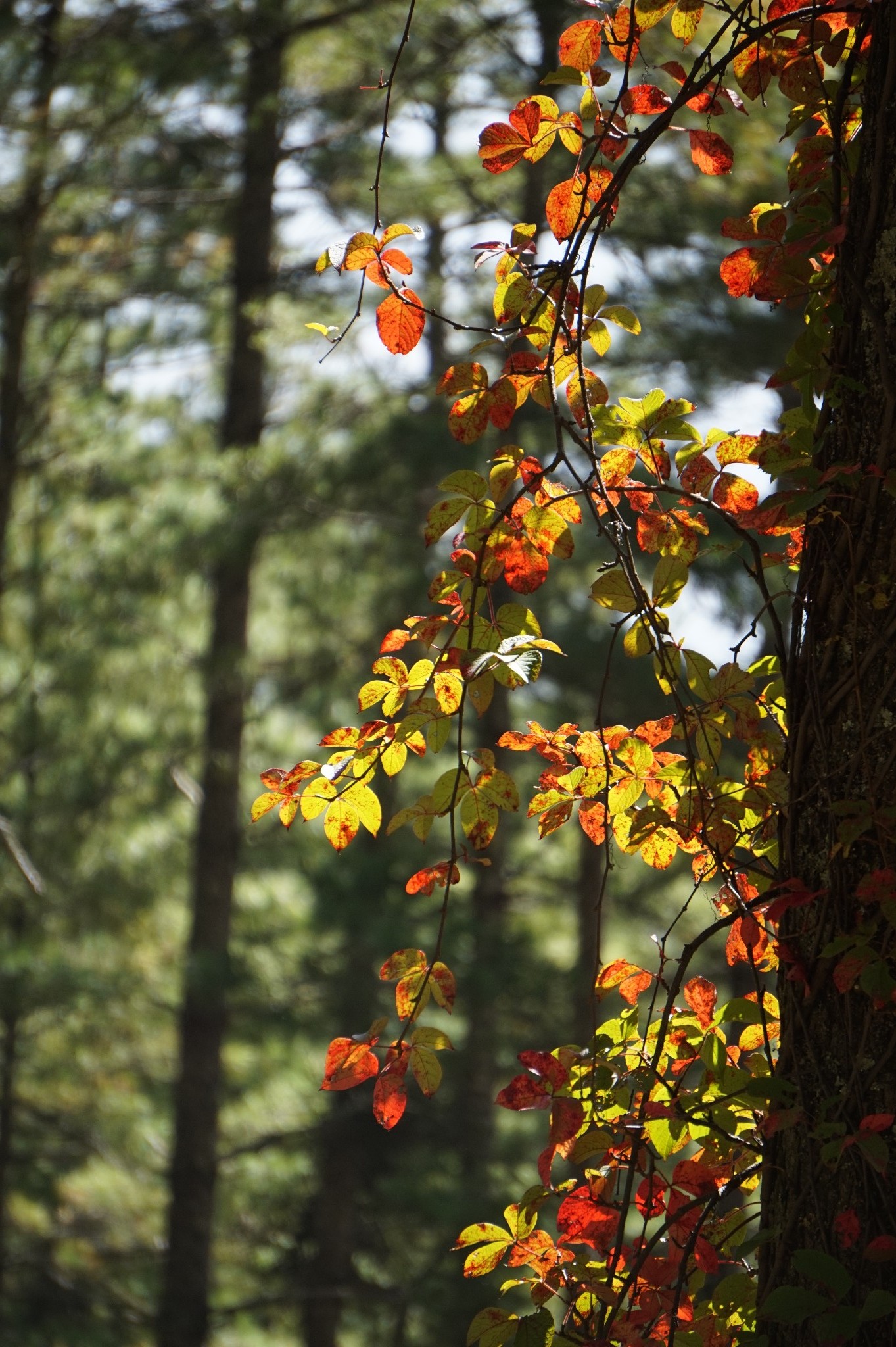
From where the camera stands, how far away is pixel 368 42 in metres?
6.44

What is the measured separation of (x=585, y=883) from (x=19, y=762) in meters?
3.89

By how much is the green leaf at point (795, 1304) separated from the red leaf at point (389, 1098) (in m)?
0.34

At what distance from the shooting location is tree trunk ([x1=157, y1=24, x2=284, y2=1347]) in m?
6.69

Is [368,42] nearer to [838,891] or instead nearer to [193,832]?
[193,832]

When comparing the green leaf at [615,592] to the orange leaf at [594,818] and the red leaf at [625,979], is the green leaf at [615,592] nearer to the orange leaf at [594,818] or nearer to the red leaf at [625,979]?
the orange leaf at [594,818]

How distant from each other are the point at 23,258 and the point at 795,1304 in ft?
21.5

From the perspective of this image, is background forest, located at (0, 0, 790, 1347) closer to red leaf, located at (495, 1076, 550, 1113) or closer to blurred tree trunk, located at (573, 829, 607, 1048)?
blurred tree trunk, located at (573, 829, 607, 1048)

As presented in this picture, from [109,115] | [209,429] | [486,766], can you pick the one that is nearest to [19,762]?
[209,429]

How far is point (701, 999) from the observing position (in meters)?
1.20

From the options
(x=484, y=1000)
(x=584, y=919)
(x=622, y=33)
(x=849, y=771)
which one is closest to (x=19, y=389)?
(x=484, y=1000)

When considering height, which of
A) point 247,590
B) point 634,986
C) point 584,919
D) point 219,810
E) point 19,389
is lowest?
point 634,986

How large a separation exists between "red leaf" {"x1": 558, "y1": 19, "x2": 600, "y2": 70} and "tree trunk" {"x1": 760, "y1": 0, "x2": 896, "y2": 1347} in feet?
0.83

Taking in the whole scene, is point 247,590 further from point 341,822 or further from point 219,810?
point 341,822

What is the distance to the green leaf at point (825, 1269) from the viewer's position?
87 cm
